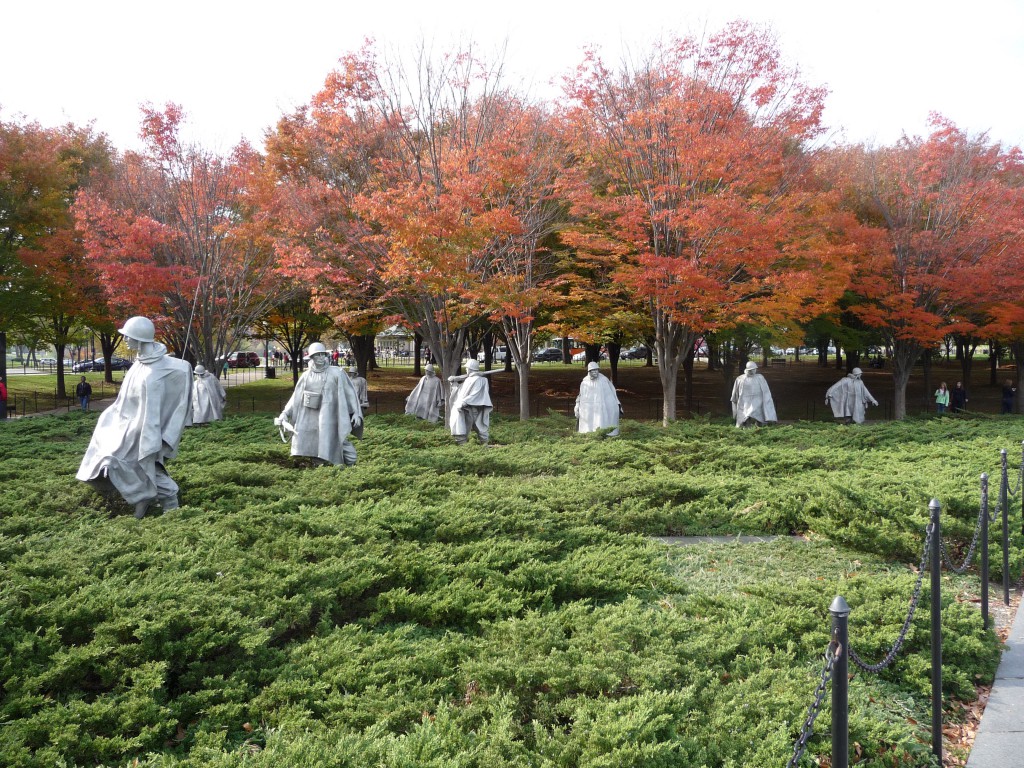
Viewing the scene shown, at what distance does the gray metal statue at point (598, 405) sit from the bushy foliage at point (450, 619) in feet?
19.3

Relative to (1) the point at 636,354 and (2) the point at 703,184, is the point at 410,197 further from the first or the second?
(1) the point at 636,354

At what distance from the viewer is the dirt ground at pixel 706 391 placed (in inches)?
1046

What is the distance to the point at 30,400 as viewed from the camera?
91.3ft

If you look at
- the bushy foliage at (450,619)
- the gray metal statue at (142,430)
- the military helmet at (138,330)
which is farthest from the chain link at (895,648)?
the military helmet at (138,330)

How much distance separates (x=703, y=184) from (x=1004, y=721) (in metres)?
13.6

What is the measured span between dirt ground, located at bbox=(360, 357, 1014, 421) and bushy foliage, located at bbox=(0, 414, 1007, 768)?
48.3ft

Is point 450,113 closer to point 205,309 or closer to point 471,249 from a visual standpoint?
point 471,249

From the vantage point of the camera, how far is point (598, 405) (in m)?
14.8

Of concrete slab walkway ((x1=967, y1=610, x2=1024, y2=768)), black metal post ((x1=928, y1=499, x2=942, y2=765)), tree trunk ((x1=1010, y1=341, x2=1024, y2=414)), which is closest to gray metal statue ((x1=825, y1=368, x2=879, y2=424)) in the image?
tree trunk ((x1=1010, y1=341, x2=1024, y2=414))

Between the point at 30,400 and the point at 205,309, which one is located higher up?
the point at 205,309

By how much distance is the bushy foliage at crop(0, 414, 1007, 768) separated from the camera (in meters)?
3.59

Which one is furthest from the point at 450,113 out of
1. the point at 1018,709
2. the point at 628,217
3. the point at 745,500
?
the point at 1018,709

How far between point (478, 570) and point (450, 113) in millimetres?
12961

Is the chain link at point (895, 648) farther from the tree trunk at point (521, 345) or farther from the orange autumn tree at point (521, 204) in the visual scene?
the tree trunk at point (521, 345)
